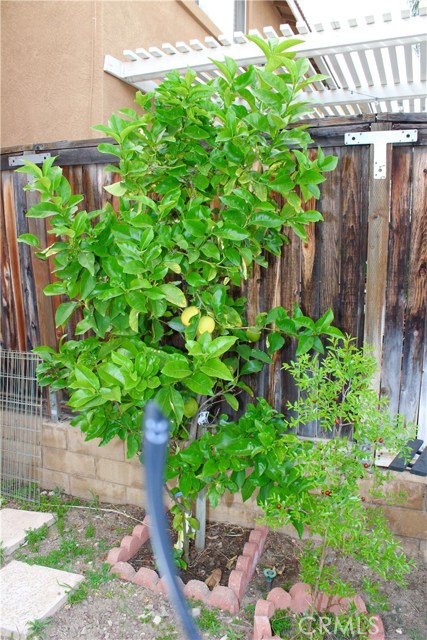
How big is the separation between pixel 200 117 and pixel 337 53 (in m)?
2.26

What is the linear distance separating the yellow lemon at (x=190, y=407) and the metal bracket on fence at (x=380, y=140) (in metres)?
1.40

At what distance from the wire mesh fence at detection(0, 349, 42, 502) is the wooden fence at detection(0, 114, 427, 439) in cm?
156

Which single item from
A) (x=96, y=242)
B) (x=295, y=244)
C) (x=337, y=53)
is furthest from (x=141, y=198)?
(x=337, y=53)

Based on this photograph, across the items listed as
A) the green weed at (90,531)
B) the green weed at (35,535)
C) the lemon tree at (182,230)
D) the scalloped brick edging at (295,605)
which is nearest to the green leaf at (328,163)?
the lemon tree at (182,230)

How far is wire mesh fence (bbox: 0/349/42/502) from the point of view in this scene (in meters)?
3.43

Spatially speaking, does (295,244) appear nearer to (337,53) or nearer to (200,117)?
(200,117)

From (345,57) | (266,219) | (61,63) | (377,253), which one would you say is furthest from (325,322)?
(61,63)

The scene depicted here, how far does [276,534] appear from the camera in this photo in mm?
Result: 2910

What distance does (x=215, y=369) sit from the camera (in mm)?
2020

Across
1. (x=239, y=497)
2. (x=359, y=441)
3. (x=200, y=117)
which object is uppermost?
(x=200, y=117)

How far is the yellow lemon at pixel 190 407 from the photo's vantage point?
2.52 metres

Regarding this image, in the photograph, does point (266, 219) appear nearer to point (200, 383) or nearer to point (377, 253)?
point (377, 253)

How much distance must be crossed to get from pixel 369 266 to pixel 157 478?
7.23ft

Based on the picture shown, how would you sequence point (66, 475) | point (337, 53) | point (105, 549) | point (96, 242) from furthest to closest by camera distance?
point (337, 53) < point (66, 475) < point (105, 549) < point (96, 242)
